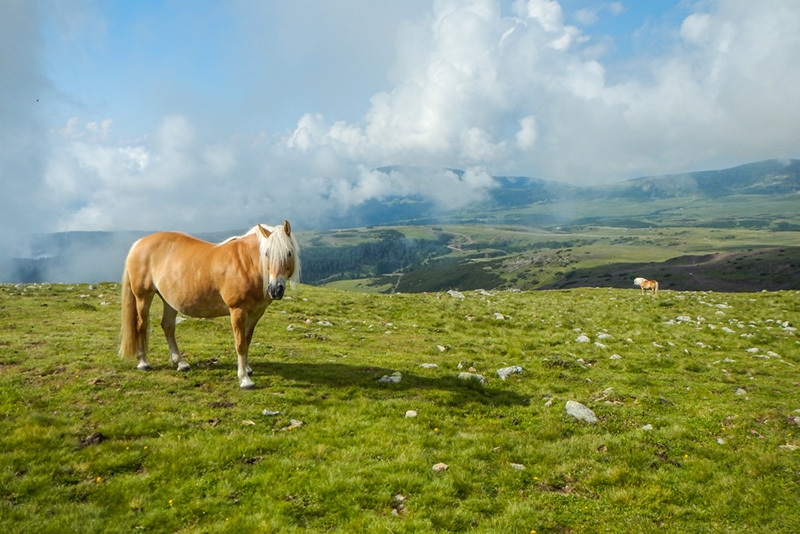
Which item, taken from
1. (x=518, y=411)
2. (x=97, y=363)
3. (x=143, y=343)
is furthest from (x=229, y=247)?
(x=518, y=411)

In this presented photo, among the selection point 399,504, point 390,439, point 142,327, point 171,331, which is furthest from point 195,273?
point 399,504

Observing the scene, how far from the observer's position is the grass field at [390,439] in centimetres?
709

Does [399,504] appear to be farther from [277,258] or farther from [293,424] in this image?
[277,258]

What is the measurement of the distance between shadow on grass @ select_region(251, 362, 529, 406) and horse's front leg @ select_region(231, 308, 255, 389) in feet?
1.48

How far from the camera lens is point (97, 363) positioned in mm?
13203

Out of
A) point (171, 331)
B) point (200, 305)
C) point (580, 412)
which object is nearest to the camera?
point (580, 412)

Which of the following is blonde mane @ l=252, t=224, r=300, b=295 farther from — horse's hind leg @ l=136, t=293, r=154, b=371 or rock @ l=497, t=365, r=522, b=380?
rock @ l=497, t=365, r=522, b=380

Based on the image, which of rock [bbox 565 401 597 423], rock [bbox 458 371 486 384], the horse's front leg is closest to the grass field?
rock [bbox 565 401 597 423]

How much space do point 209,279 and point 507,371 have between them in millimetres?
10354

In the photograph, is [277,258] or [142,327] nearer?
[277,258]

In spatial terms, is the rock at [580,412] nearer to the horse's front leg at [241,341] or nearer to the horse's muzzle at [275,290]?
the horse's muzzle at [275,290]

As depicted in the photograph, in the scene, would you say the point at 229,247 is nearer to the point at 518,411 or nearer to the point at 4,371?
the point at 4,371

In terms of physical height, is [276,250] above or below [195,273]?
above

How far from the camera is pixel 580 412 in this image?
443 inches
